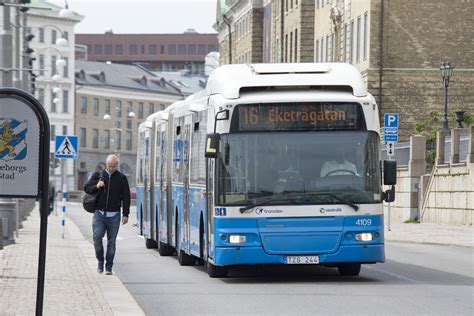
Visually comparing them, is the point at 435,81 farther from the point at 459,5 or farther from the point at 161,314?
the point at 161,314

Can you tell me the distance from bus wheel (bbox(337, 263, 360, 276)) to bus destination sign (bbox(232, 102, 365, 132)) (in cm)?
225

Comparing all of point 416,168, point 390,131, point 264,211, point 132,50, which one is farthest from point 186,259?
point 132,50

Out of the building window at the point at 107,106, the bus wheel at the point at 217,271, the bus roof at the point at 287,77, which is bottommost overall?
the bus wheel at the point at 217,271

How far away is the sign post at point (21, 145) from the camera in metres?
11.5

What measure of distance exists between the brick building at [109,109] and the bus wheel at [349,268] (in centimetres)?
13079

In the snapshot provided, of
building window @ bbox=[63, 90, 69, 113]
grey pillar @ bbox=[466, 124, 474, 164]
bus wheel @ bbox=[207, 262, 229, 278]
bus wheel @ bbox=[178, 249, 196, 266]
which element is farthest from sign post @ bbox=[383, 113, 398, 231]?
building window @ bbox=[63, 90, 69, 113]

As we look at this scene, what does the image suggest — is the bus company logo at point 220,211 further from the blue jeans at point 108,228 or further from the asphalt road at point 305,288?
the blue jeans at point 108,228

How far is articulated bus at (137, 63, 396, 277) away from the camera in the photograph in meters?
19.5

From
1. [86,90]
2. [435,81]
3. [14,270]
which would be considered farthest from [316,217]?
[86,90]

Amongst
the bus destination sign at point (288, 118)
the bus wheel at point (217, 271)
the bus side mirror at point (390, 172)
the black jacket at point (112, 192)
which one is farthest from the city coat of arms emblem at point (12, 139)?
the bus wheel at point (217, 271)

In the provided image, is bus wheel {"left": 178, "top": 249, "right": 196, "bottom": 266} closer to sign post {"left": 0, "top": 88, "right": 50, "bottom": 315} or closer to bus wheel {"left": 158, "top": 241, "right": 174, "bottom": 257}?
bus wheel {"left": 158, "top": 241, "right": 174, "bottom": 257}

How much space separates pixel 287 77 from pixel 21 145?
→ 29.1 feet

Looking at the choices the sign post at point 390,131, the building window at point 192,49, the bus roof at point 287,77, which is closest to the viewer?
the bus roof at point 287,77

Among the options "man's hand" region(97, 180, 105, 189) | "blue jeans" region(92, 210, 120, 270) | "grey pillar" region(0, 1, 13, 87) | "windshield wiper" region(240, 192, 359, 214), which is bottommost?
"blue jeans" region(92, 210, 120, 270)
